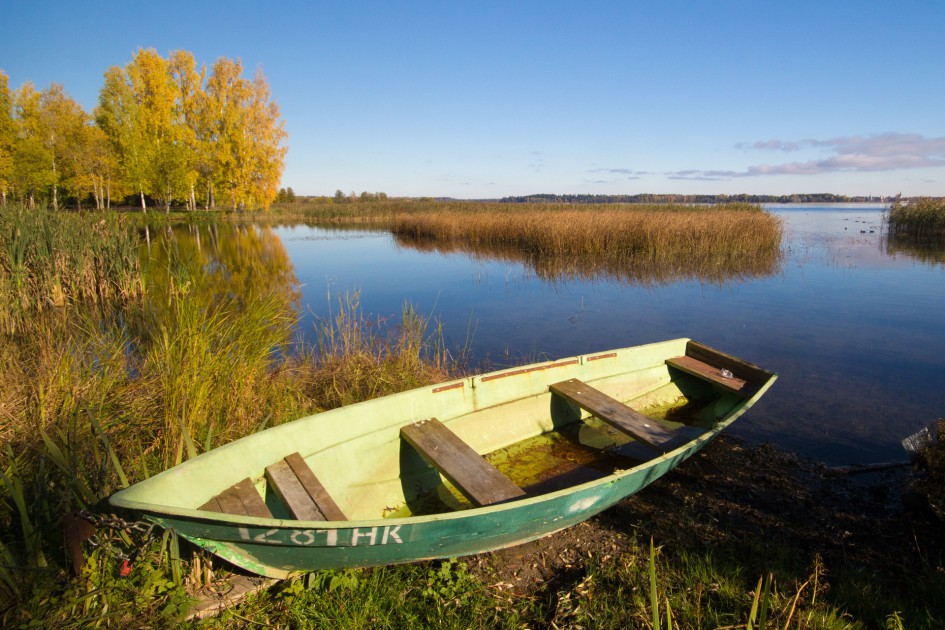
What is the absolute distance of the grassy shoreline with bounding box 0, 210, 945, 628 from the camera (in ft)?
7.70

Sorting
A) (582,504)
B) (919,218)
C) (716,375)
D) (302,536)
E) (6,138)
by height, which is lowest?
(582,504)

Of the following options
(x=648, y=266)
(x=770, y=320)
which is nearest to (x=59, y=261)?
(x=770, y=320)

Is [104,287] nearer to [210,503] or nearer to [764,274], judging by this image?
[210,503]

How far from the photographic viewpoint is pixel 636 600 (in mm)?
2584

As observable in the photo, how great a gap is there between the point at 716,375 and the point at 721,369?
0.20m

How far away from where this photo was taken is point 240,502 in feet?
8.57

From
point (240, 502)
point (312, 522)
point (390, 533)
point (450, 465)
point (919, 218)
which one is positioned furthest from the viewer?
point (919, 218)

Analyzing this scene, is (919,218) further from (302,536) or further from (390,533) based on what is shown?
(302,536)

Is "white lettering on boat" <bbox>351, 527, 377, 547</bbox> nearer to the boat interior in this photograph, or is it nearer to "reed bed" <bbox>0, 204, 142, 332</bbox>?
the boat interior

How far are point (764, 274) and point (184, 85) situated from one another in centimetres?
3635

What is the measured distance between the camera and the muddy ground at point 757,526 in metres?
2.97

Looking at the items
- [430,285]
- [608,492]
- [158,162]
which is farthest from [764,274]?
[158,162]

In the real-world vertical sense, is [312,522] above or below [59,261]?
below

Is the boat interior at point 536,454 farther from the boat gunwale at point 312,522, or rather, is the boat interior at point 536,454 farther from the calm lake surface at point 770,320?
the calm lake surface at point 770,320
